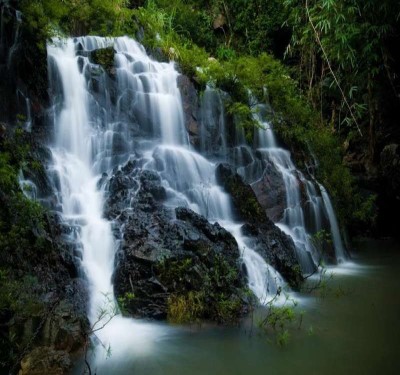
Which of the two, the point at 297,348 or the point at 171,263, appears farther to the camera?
the point at 171,263

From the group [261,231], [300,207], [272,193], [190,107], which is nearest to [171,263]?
[261,231]

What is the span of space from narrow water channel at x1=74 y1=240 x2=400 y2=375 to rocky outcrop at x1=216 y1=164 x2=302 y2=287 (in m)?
0.98

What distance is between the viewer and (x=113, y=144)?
914 cm

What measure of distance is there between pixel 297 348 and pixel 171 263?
2.09 meters

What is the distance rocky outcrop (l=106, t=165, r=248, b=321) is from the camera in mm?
5812

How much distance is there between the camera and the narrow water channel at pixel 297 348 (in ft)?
15.0

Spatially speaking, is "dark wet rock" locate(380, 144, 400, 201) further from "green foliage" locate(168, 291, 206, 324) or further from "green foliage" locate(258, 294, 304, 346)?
"green foliage" locate(168, 291, 206, 324)

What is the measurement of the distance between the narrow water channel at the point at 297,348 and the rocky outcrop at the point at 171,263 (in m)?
0.42

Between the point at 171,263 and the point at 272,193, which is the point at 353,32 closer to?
the point at 272,193

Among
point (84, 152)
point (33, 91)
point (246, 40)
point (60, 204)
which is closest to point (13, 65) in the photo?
point (33, 91)

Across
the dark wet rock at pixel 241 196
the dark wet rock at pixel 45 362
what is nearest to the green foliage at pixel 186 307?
the dark wet rock at pixel 45 362

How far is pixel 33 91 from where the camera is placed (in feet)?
27.9

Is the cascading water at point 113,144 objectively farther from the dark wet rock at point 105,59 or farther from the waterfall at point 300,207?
the waterfall at point 300,207

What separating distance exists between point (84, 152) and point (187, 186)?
2231 millimetres
